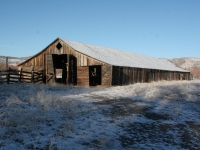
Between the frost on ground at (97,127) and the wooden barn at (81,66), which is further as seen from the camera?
the wooden barn at (81,66)

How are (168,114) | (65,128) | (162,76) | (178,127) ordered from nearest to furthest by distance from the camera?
(65,128) → (178,127) → (168,114) → (162,76)

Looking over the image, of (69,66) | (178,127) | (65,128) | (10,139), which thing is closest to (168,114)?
(178,127)

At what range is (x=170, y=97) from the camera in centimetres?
1340

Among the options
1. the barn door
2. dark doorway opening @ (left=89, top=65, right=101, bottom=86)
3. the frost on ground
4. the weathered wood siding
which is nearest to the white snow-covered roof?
the weathered wood siding

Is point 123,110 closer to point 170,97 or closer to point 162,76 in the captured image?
point 170,97

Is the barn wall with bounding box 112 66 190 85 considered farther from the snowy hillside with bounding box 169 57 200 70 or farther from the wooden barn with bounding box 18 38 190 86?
the snowy hillside with bounding box 169 57 200 70

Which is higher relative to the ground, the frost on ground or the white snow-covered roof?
the white snow-covered roof

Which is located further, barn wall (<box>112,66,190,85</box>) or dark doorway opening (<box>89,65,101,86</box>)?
dark doorway opening (<box>89,65,101,86</box>)

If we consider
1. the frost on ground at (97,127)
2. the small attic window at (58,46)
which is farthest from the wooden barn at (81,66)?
the frost on ground at (97,127)

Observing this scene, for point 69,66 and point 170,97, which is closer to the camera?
point 170,97

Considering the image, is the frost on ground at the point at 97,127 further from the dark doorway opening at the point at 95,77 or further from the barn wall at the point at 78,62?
the dark doorway opening at the point at 95,77

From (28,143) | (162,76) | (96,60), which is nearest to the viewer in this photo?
(28,143)

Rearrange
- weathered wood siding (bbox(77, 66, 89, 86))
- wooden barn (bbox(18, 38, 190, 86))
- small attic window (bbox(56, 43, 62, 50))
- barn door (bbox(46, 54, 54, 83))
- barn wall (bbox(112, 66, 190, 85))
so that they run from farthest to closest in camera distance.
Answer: small attic window (bbox(56, 43, 62, 50)), barn door (bbox(46, 54, 54, 83)), weathered wood siding (bbox(77, 66, 89, 86)), barn wall (bbox(112, 66, 190, 85)), wooden barn (bbox(18, 38, 190, 86))

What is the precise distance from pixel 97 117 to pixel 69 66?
16.4m
